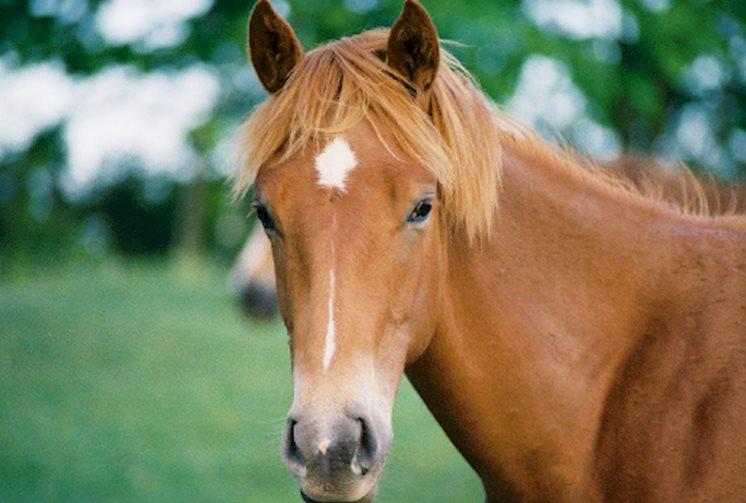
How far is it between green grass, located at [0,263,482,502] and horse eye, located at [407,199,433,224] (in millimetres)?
2161

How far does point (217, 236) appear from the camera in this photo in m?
22.7

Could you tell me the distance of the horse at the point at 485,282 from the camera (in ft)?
8.26

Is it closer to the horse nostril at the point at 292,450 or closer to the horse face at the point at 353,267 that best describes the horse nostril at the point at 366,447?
the horse face at the point at 353,267

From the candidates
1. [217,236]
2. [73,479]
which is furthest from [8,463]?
[217,236]

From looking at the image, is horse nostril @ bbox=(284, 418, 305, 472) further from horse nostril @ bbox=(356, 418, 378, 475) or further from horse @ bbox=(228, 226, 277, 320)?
horse @ bbox=(228, 226, 277, 320)

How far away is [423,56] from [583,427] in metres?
1.37

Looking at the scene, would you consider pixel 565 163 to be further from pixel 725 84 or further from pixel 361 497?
pixel 725 84

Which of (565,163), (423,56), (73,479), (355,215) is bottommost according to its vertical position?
(73,479)

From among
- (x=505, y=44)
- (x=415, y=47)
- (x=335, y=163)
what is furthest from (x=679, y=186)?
(x=505, y=44)

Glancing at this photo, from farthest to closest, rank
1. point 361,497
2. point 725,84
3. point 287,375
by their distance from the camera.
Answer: point 287,375 < point 725,84 < point 361,497

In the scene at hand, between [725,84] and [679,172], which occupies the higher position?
[679,172]

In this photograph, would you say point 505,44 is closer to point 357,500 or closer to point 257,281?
point 257,281

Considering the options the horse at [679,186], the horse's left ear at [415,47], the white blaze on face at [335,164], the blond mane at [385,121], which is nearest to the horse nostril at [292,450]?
the white blaze on face at [335,164]

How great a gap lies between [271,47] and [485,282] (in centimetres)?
112
